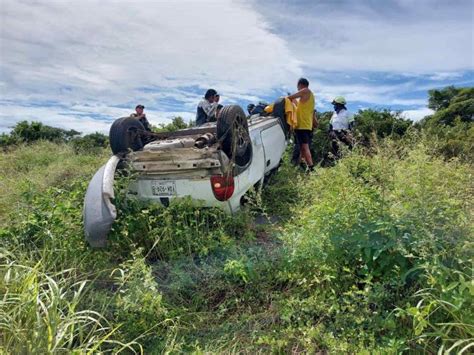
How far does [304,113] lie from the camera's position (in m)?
7.16

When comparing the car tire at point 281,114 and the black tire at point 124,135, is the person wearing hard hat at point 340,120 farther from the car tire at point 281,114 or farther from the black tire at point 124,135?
the black tire at point 124,135

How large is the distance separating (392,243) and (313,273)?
27.7 inches

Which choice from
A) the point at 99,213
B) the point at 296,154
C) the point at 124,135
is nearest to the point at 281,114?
the point at 296,154

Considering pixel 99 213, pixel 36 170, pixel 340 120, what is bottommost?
pixel 36 170

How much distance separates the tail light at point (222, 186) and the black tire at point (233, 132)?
1.08ft

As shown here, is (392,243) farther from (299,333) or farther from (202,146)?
(202,146)

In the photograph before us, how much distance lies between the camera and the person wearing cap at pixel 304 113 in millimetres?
7121

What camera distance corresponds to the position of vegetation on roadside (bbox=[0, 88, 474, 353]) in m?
2.34

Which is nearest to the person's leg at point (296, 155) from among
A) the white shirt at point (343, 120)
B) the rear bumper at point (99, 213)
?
the white shirt at point (343, 120)

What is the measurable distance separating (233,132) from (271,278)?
1895 mm

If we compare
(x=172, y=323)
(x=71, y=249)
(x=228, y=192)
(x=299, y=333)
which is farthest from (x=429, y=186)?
(x=71, y=249)

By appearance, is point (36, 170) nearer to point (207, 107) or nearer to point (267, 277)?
point (207, 107)

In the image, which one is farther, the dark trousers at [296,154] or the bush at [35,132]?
the bush at [35,132]

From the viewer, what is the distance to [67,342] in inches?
94.1
